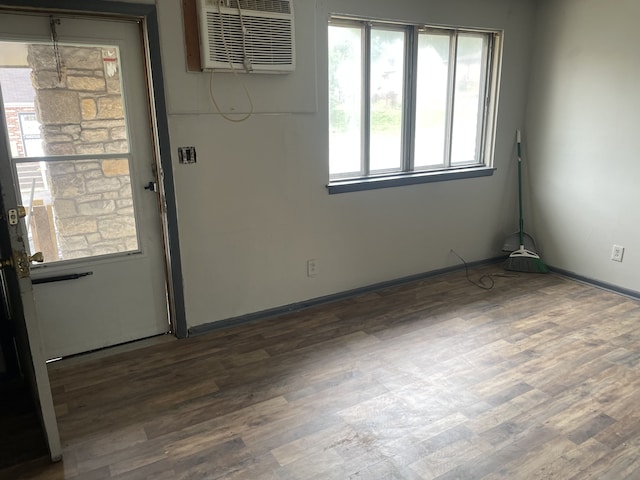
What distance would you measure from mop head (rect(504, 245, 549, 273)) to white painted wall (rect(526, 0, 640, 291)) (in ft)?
0.48

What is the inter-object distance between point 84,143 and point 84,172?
161mm

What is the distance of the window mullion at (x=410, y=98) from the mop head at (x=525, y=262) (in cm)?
132

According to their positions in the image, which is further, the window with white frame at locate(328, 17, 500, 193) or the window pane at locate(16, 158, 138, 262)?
the window with white frame at locate(328, 17, 500, 193)

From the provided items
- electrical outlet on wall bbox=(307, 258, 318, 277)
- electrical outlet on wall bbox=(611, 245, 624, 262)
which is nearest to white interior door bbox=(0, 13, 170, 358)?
electrical outlet on wall bbox=(307, 258, 318, 277)

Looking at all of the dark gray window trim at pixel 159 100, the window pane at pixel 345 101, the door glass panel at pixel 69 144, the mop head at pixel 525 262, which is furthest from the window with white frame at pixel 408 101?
the door glass panel at pixel 69 144

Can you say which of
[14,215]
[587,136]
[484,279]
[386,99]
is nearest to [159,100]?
[14,215]

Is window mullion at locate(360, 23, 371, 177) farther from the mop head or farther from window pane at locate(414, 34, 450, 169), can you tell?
the mop head

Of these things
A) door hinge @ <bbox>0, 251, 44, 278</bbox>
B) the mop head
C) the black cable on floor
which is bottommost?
the black cable on floor

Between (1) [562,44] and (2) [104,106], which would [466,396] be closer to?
(2) [104,106]

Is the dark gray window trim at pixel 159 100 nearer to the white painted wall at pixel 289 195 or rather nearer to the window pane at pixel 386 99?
the white painted wall at pixel 289 195

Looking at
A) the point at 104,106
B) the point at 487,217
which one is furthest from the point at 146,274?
the point at 487,217

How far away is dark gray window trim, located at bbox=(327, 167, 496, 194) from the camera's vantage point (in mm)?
3469

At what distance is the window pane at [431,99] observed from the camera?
3.73 m

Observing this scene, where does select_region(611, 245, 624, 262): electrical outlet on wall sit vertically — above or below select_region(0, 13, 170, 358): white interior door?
below
